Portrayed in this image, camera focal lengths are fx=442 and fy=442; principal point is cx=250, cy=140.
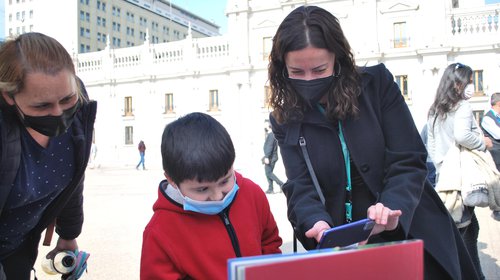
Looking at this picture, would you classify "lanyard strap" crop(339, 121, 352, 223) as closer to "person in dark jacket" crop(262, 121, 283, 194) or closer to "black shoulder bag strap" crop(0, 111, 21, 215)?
"black shoulder bag strap" crop(0, 111, 21, 215)

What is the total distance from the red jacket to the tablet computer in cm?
47

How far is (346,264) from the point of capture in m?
1.00

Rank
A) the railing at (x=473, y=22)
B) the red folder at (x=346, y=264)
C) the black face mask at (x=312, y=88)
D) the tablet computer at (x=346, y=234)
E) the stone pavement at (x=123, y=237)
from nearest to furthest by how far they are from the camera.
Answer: the red folder at (x=346, y=264) → the tablet computer at (x=346, y=234) → the black face mask at (x=312, y=88) → the stone pavement at (x=123, y=237) → the railing at (x=473, y=22)

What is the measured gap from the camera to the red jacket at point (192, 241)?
167cm

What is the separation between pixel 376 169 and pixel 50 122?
1.37 m

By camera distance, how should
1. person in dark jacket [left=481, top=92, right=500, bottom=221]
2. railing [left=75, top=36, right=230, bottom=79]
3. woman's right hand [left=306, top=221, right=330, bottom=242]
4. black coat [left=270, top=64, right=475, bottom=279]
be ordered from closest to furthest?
woman's right hand [left=306, top=221, right=330, bottom=242] → black coat [left=270, top=64, right=475, bottom=279] → person in dark jacket [left=481, top=92, right=500, bottom=221] → railing [left=75, top=36, right=230, bottom=79]

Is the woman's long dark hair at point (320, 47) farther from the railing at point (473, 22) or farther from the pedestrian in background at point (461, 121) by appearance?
the railing at point (473, 22)

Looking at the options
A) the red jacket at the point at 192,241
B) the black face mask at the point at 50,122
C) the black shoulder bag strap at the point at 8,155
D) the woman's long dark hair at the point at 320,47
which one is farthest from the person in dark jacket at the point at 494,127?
the black shoulder bag strap at the point at 8,155

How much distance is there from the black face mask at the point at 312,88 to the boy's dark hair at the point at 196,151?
0.37 m

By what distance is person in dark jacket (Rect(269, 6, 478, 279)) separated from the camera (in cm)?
176

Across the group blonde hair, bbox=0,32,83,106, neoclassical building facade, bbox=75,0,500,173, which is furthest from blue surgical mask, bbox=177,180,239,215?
neoclassical building facade, bbox=75,0,500,173

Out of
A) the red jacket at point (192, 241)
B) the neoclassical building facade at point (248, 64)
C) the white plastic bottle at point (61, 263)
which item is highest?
the neoclassical building facade at point (248, 64)

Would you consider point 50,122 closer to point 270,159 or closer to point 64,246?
point 64,246

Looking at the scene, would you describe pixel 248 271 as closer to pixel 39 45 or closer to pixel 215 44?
pixel 39 45
